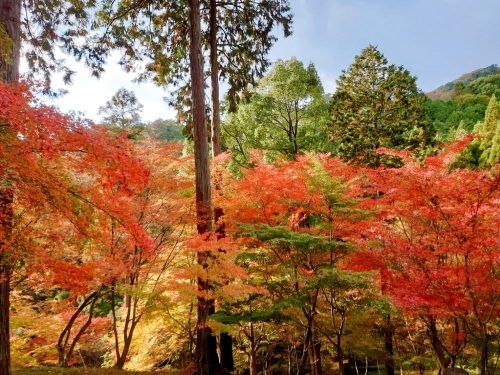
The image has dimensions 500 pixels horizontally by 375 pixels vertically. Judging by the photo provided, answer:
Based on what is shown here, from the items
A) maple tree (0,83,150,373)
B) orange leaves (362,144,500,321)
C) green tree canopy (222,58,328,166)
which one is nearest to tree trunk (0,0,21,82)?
maple tree (0,83,150,373)

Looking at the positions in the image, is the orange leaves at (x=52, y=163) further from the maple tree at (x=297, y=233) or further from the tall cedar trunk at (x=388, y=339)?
the tall cedar trunk at (x=388, y=339)

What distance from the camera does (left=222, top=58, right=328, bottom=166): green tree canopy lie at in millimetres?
16000

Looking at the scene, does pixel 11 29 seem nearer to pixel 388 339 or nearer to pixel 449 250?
pixel 449 250

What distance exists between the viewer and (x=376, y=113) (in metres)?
14.5

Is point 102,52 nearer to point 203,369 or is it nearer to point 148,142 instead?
point 148,142

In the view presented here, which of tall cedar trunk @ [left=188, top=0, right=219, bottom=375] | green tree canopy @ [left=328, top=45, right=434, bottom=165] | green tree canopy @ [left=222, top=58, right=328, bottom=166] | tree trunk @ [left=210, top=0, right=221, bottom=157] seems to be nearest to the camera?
tall cedar trunk @ [left=188, top=0, right=219, bottom=375]

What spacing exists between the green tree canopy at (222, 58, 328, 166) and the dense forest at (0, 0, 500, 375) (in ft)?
19.8

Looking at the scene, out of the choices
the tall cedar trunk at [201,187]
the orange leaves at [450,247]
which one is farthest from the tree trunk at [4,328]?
the orange leaves at [450,247]

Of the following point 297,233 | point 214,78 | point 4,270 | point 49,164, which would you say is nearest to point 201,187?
point 297,233

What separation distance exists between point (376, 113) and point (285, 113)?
13.7 ft

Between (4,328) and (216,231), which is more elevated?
(216,231)

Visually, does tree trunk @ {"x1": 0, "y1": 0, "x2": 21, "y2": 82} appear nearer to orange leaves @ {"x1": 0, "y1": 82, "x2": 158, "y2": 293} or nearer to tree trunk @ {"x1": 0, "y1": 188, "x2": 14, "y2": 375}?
orange leaves @ {"x1": 0, "y1": 82, "x2": 158, "y2": 293}

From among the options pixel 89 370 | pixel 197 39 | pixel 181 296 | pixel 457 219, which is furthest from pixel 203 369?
pixel 197 39

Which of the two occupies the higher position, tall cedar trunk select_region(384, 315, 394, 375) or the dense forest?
the dense forest
